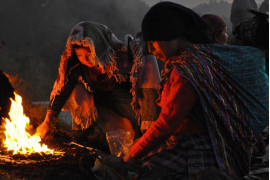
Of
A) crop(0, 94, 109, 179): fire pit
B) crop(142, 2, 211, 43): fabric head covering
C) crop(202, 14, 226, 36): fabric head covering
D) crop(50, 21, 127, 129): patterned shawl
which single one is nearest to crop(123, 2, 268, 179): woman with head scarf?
crop(142, 2, 211, 43): fabric head covering

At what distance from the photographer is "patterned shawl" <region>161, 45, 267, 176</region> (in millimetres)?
2188

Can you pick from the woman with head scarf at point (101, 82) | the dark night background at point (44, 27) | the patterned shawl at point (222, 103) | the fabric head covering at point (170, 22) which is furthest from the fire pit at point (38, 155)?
the dark night background at point (44, 27)

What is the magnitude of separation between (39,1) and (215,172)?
39115 mm

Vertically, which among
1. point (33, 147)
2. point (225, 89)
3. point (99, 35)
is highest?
point (99, 35)

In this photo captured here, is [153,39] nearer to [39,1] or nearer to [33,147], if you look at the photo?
[33,147]

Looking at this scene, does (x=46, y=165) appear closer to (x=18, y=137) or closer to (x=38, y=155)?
(x=38, y=155)

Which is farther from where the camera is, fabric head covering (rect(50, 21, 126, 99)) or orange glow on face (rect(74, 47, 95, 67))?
orange glow on face (rect(74, 47, 95, 67))

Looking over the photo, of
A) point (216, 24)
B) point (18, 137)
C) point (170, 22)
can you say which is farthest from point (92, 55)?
point (170, 22)

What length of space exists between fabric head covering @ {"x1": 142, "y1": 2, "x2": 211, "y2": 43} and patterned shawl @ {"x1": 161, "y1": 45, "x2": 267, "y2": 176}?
155 mm

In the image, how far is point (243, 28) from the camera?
281 centimetres

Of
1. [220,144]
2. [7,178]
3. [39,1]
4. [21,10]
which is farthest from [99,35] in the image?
[39,1]

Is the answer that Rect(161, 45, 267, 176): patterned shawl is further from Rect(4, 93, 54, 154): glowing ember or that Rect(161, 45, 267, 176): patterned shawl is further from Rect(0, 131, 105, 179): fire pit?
Rect(4, 93, 54, 154): glowing ember

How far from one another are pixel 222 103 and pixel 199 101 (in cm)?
17

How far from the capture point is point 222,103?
2.22 meters
